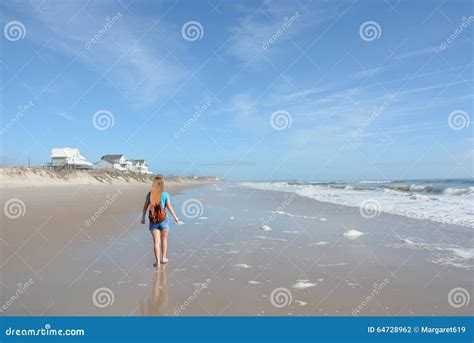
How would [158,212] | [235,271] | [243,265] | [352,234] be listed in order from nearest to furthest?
[235,271], [243,265], [158,212], [352,234]

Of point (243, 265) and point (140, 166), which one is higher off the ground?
point (140, 166)

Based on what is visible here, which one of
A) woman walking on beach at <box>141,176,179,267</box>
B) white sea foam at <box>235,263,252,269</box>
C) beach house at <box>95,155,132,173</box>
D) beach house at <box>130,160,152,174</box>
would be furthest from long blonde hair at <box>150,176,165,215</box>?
beach house at <box>130,160,152,174</box>

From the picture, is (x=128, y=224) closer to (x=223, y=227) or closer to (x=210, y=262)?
(x=223, y=227)

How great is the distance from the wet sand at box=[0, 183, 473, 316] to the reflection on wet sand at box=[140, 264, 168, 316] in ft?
0.05

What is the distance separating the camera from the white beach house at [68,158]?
66.3 metres

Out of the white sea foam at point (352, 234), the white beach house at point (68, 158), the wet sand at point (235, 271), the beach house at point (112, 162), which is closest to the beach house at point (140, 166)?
the beach house at point (112, 162)

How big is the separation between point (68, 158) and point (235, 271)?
227 ft

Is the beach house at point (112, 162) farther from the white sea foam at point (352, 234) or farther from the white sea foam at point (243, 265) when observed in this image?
the white sea foam at point (243, 265)

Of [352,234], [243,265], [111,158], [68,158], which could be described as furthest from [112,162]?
[243,265]

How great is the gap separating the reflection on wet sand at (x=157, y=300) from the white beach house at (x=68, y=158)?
218 ft

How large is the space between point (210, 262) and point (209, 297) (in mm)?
1754

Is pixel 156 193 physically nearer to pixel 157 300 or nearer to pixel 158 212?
pixel 158 212

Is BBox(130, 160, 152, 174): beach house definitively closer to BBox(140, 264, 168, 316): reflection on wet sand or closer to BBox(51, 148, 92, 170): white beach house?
BBox(51, 148, 92, 170): white beach house

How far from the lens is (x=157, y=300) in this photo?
15.0ft
